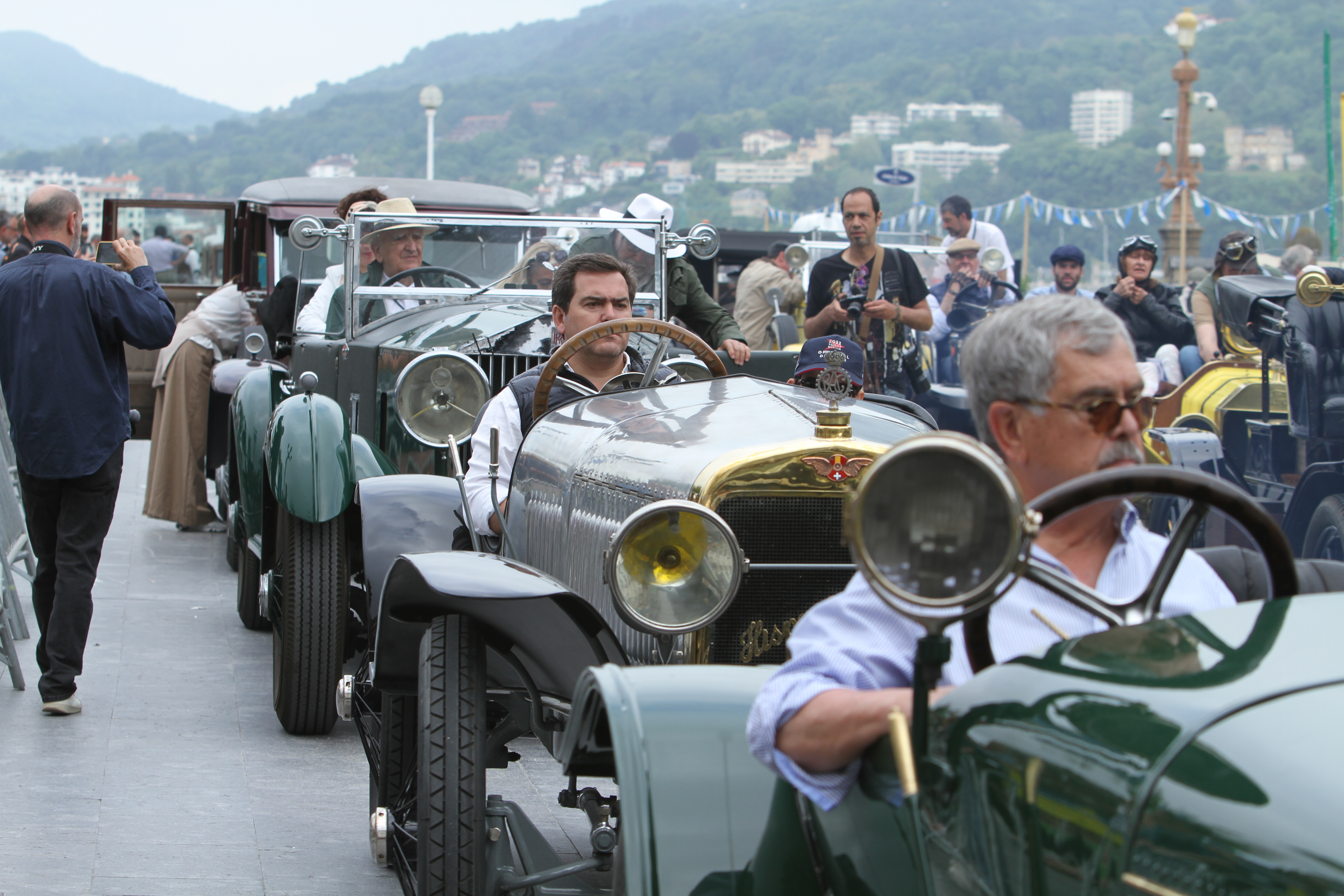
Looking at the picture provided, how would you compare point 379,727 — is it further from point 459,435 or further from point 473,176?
point 473,176

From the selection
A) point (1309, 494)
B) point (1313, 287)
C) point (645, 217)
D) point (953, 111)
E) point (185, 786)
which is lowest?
point (185, 786)

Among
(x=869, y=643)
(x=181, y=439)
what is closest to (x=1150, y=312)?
(x=181, y=439)

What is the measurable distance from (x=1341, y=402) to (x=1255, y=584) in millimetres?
4604

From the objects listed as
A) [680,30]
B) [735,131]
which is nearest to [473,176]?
[735,131]

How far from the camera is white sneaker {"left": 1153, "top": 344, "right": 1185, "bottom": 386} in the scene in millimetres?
9477

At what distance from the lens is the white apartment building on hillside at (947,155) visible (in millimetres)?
107125

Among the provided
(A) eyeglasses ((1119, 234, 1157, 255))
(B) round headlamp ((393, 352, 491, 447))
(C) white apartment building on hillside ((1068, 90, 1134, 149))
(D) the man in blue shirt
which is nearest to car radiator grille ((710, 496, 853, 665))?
(B) round headlamp ((393, 352, 491, 447))

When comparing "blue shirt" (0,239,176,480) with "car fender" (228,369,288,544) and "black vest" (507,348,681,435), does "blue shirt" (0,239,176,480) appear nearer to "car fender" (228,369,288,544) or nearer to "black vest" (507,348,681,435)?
"car fender" (228,369,288,544)

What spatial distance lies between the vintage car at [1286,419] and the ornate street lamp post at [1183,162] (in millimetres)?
21791

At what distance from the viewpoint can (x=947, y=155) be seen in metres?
113

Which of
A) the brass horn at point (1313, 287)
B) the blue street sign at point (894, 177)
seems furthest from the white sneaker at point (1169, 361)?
the blue street sign at point (894, 177)

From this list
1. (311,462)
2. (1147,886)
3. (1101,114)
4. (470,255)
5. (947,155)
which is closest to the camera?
(1147,886)

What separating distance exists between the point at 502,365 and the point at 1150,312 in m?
5.10

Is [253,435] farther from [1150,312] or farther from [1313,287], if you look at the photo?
[1150,312]
